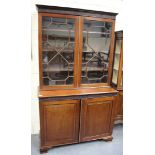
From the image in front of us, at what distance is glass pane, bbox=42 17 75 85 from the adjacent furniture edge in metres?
0.15

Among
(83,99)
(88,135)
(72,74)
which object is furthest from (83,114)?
(72,74)

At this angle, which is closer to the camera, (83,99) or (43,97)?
(43,97)

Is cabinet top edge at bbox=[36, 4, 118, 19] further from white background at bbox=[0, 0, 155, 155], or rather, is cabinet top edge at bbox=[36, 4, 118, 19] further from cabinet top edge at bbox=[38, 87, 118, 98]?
white background at bbox=[0, 0, 155, 155]

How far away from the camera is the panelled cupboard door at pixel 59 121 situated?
6.51ft

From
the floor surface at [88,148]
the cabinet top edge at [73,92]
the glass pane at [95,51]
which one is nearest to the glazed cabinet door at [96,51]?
the glass pane at [95,51]

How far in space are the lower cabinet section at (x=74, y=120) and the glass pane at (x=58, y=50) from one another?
1.26 feet

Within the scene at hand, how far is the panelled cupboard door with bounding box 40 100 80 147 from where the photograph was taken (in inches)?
78.1

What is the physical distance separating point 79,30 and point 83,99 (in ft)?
3.32
